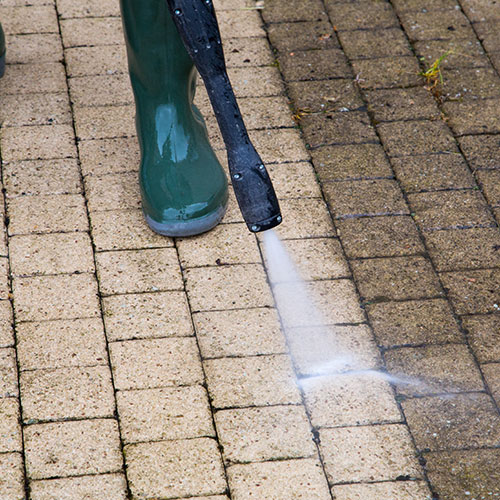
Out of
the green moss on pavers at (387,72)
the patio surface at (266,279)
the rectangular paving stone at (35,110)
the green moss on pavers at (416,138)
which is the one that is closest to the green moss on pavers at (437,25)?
the patio surface at (266,279)

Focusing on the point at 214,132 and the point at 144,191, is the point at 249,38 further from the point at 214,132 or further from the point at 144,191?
the point at 144,191

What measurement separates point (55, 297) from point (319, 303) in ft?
2.91

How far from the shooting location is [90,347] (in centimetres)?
271

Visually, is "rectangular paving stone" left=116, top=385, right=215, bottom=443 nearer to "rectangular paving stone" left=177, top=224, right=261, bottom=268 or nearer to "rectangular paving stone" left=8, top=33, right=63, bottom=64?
"rectangular paving stone" left=177, top=224, right=261, bottom=268

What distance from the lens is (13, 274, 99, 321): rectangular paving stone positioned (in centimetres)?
282

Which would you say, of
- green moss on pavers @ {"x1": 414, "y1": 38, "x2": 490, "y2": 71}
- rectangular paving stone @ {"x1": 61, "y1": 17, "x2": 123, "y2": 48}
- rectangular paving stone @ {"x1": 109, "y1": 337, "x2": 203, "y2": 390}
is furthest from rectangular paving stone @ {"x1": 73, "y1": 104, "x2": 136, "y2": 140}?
green moss on pavers @ {"x1": 414, "y1": 38, "x2": 490, "y2": 71}

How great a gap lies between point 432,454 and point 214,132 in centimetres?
173

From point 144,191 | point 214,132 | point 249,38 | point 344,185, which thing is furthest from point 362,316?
point 249,38

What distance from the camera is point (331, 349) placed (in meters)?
2.74

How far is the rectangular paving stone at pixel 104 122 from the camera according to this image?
358cm

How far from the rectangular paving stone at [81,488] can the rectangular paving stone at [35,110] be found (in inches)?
69.6

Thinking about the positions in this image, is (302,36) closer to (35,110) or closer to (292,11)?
(292,11)

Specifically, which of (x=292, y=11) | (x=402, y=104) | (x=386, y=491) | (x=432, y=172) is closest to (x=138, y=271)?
(x=386, y=491)

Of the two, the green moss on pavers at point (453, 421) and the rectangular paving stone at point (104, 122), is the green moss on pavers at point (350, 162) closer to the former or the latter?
the rectangular paving stone at point (104, 122)
